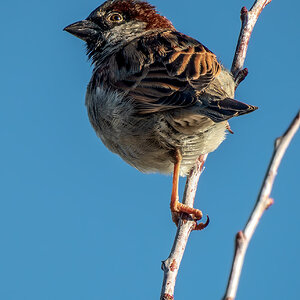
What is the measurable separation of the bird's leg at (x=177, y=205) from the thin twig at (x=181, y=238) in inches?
2.5

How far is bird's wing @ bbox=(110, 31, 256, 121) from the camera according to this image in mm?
3898

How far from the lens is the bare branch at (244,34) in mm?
4887

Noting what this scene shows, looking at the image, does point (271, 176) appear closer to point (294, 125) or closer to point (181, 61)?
point (294, 125)

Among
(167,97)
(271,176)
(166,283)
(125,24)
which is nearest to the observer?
(271,176)

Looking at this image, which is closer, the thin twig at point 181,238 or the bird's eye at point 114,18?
the thin twig at point 181,238

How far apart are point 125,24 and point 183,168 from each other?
1.93 meters

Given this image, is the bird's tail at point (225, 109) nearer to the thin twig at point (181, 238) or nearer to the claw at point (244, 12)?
the thin twig at point (181, 238)

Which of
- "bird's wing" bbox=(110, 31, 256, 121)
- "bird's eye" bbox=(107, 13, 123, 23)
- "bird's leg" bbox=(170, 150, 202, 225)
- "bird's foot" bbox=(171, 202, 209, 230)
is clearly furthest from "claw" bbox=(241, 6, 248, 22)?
"bird's foot" bbox=(171, 202, 209, 230)

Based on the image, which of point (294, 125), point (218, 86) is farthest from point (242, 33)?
point (294, 125)

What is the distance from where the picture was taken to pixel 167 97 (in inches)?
155

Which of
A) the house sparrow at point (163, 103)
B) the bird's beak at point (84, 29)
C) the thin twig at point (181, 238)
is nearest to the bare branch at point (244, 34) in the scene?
the house sparrow at point (163, 103)

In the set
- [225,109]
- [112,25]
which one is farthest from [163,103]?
[112,25]

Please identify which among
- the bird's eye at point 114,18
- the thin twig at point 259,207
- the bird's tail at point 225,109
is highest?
the bird's eye at point 114,18

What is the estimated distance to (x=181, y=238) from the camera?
13.0ft
